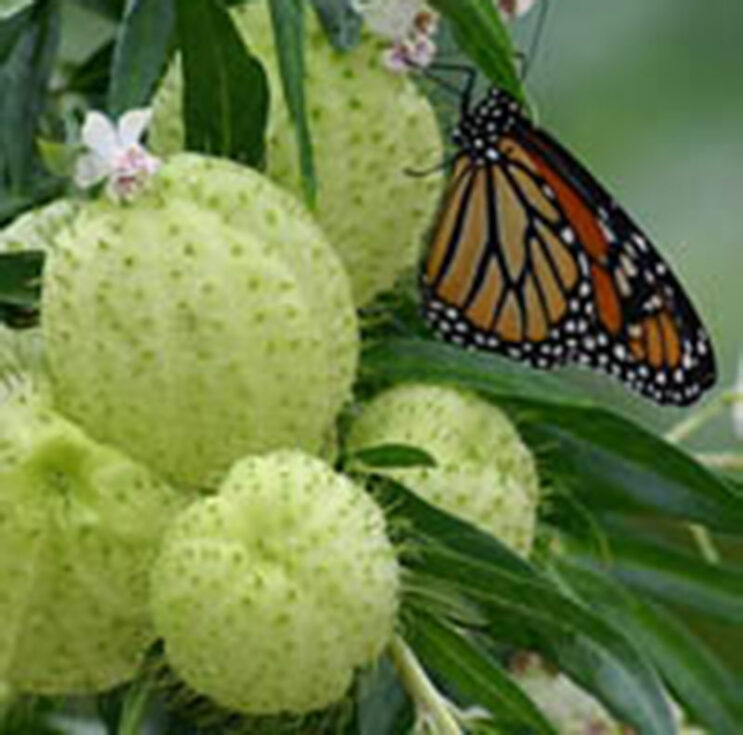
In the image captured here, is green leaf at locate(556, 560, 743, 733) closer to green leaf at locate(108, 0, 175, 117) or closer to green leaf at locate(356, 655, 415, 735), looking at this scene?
green leaf at locate(356, 655, 415, 735)

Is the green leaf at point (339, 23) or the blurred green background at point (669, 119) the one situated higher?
the green leaf at point (339, 23)

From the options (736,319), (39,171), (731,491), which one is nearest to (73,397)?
(39,171)

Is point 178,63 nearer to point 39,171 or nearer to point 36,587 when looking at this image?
point 39,171

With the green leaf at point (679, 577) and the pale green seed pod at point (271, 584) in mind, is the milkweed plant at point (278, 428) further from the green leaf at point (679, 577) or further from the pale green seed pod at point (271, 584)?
the green leaf at point (679, 577)

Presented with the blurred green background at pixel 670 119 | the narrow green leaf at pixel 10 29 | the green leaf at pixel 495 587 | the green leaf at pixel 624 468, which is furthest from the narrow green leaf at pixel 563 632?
the blurred green background at pixel 670 119

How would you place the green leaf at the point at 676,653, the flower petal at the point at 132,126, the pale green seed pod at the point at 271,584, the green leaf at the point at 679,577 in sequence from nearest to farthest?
1. the pale green seed pod at the point at 271,584
2. the flower petal at the point at 132,126
3. the green leaf at the point at 676,653
4. the green leaf at the point at 679,577
